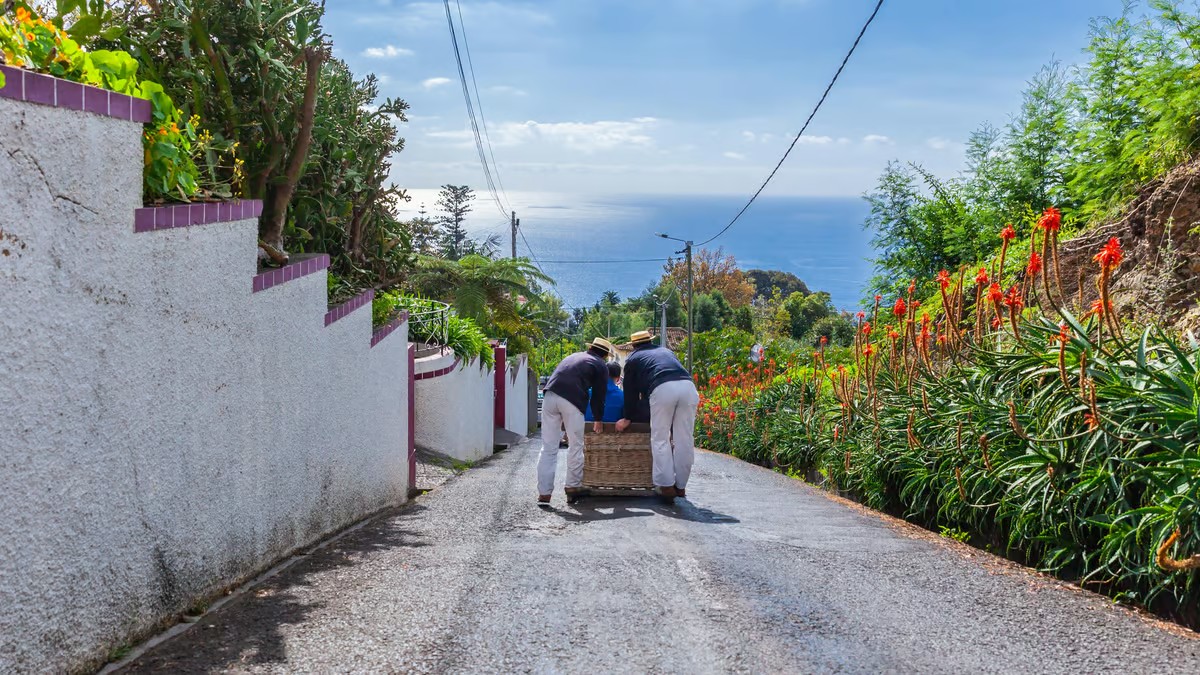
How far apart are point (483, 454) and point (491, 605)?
1627 centimetres

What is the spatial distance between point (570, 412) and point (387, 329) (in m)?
2.06

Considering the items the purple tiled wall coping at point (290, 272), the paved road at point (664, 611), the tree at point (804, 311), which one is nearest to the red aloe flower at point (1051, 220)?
the paved road at point (664, 611)

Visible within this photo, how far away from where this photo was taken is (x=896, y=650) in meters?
4.60

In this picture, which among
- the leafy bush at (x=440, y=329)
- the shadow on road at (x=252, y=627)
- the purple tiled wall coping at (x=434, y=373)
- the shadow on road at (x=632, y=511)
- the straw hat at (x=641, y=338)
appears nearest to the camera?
the shadow on road at (x=252, y=627)

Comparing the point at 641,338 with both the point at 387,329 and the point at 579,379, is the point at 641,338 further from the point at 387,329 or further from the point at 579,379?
the point at 387,329

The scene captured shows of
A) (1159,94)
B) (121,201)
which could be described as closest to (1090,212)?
(1159,94)

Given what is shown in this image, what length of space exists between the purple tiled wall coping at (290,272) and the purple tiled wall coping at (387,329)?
1.85 meters

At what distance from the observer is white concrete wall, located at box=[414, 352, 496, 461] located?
633 inches

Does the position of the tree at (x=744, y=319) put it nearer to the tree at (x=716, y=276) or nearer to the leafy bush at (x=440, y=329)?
the tree at (x=716, y=276)

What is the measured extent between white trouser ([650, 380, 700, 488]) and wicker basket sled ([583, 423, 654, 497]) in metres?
0.16

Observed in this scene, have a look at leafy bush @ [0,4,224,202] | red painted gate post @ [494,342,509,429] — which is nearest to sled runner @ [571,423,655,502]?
leafy bush @ [0,4,224,202]

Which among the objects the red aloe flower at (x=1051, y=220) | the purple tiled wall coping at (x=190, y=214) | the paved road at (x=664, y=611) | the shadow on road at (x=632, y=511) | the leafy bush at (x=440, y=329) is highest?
the red aloe flower at (x=1051, y=220)

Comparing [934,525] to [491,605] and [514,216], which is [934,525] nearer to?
[491,605]

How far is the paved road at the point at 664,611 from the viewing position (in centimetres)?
441
